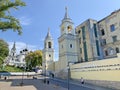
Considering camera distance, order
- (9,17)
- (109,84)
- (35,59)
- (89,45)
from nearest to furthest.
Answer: (9,17) → (109,84) → (89,45) → (35,59)

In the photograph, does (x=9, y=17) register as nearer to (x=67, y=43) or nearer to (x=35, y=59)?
(x=67, y=43)

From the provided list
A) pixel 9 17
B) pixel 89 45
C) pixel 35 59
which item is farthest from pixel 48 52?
pixel 9 17

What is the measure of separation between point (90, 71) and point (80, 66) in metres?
4.15

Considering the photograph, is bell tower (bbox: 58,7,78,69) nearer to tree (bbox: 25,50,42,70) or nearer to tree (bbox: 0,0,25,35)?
tree (bbox: 0,0,25,35)

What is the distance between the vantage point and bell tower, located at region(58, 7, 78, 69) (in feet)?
116

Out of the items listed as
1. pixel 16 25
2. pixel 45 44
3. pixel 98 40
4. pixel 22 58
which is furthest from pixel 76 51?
pixel 22 58

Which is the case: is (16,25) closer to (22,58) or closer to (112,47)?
(112,47)

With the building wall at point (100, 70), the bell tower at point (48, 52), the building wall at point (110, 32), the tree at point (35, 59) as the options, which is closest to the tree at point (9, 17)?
the building wall at point (100, 70)

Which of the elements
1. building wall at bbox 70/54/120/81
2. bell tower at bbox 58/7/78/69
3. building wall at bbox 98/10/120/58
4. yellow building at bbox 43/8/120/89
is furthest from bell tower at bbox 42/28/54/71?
building wall at bbox 98/10/120/58

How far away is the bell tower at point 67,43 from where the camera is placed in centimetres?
3528

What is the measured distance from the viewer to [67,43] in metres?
36.0

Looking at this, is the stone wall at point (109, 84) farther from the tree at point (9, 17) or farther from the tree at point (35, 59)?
the tree at point (35, 59)

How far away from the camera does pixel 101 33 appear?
34812 mm

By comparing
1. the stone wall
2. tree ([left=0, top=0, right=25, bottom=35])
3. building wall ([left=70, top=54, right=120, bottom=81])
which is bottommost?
the stone wall
